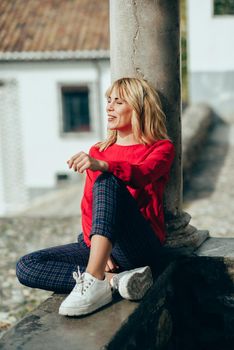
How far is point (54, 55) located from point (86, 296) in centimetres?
1353

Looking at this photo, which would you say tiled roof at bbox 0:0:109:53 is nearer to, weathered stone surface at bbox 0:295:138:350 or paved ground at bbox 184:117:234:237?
paved ground at bbox 184:117:234:237

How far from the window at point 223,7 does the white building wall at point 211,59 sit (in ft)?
0.44

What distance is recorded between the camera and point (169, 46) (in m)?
3.44

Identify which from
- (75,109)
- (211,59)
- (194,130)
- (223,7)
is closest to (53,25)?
(75,109)

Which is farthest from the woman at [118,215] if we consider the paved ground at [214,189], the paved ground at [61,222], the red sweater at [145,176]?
the paved ground at [214,189]

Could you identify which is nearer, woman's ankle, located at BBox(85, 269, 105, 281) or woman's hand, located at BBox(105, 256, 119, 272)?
woman's ankle, located at BBox(85, 269, 105, 281)

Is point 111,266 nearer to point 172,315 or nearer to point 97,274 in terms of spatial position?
point 97,274

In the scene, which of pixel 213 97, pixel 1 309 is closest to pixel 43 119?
pixel 213 97

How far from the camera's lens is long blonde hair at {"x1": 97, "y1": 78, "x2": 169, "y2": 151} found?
3.16m

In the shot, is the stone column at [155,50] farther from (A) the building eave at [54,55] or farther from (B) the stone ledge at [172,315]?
(A) the building eave at [54,55]

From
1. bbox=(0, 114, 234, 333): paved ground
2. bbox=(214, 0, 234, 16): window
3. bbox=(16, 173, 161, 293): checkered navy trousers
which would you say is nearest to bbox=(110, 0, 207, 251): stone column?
bbox=(16, 173, 161, 293): checkered navy trousers

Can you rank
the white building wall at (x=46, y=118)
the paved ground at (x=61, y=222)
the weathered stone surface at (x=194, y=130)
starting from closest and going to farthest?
the paved ground at (x=61, y=222), the weathered stone surface at (x=194, y=130), the white building wall at (x=46, y=118)

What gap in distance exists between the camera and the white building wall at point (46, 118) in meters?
16.5

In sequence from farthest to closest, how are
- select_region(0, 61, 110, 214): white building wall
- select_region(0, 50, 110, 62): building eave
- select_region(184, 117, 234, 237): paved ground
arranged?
1. select_region(0, 61, 110, 214): white building wall
2. select_region(0, 50, 110, 62): building eave
3. select_region(184, 117, 234, 237): paved ground
